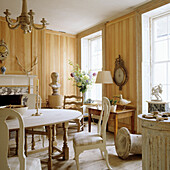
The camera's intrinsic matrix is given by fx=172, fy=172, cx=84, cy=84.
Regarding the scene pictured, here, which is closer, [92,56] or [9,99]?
[9,99]

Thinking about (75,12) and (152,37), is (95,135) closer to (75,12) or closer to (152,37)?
(152,37)

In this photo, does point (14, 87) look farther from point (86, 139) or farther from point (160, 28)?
point (160, 28)

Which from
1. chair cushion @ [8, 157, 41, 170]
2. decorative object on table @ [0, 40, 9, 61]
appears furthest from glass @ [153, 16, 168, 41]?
decorative object on table @ [0, 40, 9, 61]

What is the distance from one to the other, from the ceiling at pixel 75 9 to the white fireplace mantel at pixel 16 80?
1.52 metres

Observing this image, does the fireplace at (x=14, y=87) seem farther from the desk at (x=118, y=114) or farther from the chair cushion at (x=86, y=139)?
the chair cushion at (x=86, y=139)

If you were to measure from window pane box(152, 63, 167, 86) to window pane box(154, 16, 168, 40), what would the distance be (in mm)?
594

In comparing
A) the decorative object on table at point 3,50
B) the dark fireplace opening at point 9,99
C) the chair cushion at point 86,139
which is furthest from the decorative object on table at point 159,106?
the decorative object on table at point 3,50

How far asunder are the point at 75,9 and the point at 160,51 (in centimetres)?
212

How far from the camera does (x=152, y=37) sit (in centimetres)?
381

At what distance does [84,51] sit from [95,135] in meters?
3.77

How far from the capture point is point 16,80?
14.9 feet

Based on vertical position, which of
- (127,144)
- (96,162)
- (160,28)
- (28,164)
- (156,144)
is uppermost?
(160,28)

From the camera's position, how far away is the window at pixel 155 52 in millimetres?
3561

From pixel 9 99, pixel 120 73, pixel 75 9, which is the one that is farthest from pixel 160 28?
pixel 9 99
